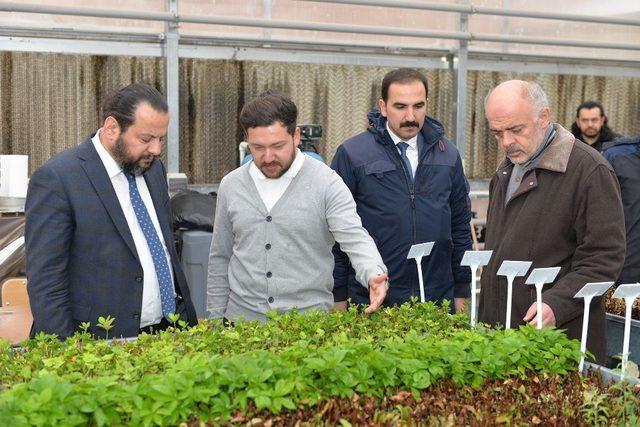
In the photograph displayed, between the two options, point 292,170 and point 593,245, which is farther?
point 292,170

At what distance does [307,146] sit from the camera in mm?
6270

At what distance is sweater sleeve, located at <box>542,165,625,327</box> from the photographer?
9.25 feet

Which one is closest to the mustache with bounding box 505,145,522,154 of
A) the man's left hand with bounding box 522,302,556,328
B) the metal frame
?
the man's left hand with bounding box 522,302,556,328

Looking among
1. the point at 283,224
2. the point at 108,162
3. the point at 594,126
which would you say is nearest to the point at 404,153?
the point at 283,224

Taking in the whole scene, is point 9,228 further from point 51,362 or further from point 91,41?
point 51,362

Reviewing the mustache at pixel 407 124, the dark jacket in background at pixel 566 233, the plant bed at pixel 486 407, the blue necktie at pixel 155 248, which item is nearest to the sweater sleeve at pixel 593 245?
the dark jacket in background at pixel 566 233

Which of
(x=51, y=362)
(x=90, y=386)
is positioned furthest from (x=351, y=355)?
(x=51, y=362)

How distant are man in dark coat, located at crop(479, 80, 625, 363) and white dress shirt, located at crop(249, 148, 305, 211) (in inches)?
31.2

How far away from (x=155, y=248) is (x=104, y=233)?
0.69 ft

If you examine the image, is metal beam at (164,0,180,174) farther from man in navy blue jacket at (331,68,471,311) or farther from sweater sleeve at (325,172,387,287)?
sweater sleeve at (325,172,387,287)

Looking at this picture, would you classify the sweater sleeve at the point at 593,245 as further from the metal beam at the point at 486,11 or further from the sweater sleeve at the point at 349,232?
the metal beam at the point at 486,11

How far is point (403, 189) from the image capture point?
4.00 metres

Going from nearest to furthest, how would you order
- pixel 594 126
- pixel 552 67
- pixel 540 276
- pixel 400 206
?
pixel 540 276 < pixel 400 206 < pixel 594 126 < pixel 552 67

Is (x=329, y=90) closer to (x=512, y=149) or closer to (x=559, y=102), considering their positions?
(x=559, y=102)
